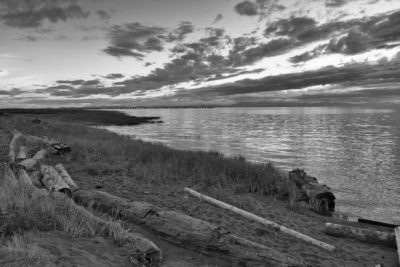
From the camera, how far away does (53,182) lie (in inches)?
370

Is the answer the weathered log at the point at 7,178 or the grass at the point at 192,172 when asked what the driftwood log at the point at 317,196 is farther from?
the weathered log at the point at 7,178

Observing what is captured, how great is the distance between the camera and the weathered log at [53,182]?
342 inches

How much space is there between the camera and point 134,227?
275 inches

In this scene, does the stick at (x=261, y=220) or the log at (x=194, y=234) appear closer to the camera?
the log at (x=194, y=234)

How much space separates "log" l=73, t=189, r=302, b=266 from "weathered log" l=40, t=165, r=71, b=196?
3.48 ft

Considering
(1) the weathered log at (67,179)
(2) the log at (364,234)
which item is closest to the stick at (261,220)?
(2) the log at (364,234)

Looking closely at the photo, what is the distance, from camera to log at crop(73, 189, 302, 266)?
5.66 m

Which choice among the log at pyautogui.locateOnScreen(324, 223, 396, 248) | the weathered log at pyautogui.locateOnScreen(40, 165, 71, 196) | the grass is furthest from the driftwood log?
the weathered log at pyautogui.locateOnScreen(40, 165, 71, 196)

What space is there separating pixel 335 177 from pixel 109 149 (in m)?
14.0

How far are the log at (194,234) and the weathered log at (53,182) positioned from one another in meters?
1.06

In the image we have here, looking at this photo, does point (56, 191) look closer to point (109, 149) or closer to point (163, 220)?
point (163, 220)

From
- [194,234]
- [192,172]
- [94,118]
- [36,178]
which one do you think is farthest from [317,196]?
[94,118]

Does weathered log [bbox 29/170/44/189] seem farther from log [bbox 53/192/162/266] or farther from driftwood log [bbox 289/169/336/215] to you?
driftwood log [bbox 289/169/336/215]

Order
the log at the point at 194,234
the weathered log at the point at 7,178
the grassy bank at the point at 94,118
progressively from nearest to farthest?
1. the log at the point at 194,234
2. the weathered log at the point at 7,178
3. the grassy bank at the point at 94,118
